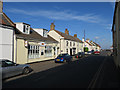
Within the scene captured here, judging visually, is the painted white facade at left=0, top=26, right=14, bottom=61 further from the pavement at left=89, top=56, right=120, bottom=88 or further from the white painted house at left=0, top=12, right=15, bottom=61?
the pavement at left=89, top=56, right=120, bottom=88

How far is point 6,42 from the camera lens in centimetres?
1457

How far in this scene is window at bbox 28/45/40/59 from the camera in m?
18.8

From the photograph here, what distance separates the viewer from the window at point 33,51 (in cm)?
1884

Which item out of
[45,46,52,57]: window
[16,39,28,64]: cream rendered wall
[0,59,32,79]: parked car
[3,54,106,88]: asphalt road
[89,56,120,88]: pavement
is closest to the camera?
[3,54,106,88]: asphalt road

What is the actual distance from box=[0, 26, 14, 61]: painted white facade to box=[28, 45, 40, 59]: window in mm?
3829

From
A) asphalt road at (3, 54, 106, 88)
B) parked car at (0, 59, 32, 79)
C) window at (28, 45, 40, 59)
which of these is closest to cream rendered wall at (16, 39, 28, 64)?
window at (28, 45, 40, 59)

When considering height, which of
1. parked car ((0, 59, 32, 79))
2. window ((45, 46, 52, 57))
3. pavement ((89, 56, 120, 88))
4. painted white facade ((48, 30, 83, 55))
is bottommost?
pavement ((89, 56, 120, 88))

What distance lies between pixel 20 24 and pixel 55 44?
415 inches

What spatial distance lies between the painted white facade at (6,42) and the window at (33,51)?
3.83 metres

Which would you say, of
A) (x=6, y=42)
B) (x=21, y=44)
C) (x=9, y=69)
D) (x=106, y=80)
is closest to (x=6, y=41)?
(x=6, y=42)

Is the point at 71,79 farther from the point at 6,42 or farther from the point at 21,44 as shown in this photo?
the point at 21,44

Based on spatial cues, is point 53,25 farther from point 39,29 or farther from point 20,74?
point 20,74

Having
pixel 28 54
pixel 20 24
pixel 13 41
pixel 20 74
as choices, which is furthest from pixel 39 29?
pixel 20 74

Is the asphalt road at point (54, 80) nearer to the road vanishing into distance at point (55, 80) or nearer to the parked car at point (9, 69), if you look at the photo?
the road vanishing into distance at point (55, 80)
